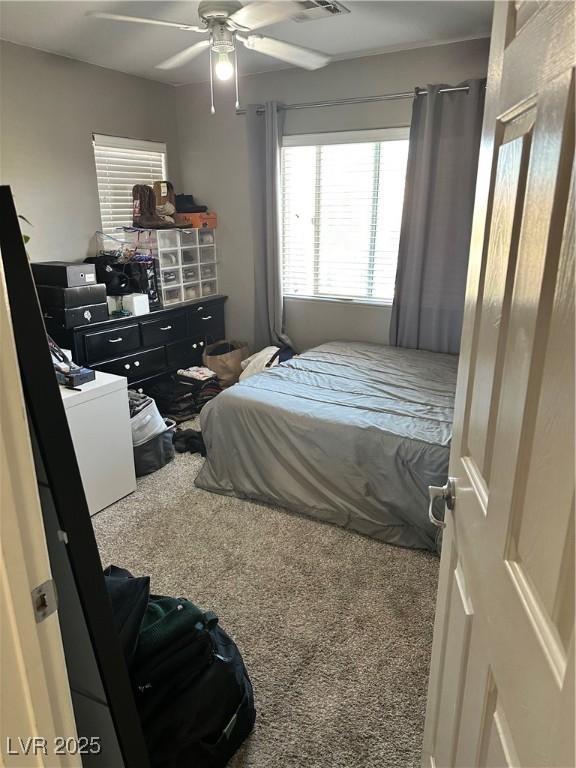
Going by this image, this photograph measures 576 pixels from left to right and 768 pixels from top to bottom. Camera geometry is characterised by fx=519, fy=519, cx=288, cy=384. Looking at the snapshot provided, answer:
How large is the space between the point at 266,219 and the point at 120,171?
1226mm

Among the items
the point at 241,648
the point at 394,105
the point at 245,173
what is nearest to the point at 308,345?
the point at 245,173

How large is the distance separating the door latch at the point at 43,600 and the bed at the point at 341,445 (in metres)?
1.83

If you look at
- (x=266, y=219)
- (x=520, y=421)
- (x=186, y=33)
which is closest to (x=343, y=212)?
(x=266, y=219)

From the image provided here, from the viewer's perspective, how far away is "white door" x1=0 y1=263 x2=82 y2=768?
0.79 m

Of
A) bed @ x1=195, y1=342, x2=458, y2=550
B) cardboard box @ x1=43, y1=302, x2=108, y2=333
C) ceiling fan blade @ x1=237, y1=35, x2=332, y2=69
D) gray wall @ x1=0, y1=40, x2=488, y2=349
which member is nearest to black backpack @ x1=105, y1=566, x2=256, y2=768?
bed @ x1=195, y1=342, x2=458, y2=550

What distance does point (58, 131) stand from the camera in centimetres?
363

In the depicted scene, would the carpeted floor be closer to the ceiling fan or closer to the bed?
the bed

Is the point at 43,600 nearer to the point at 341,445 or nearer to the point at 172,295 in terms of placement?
the point at 341,445

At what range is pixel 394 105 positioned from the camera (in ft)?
12.1

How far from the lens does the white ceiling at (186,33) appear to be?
2736 mm

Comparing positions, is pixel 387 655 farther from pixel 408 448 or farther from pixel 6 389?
pixel 6 389

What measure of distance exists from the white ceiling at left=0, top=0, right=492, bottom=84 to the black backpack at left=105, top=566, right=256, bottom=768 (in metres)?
2.85

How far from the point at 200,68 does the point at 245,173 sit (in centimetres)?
82

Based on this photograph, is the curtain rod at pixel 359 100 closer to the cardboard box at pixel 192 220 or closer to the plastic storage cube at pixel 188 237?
the cardboard box at pixel 192 220
